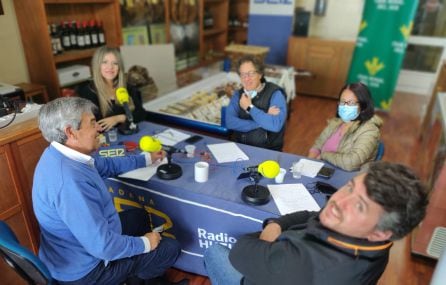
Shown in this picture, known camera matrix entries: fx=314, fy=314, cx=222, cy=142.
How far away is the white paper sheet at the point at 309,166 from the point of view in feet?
6.20

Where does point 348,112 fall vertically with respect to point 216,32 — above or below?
below

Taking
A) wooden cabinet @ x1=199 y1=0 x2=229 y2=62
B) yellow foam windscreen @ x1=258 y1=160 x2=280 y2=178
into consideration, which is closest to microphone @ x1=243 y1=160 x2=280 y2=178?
yellow foam windscreen @ x1=258 y1=160 x2=280 y2=178

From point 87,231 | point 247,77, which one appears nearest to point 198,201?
point 87,231

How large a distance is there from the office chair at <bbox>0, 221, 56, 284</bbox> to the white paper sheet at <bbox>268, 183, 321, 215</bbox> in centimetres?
107

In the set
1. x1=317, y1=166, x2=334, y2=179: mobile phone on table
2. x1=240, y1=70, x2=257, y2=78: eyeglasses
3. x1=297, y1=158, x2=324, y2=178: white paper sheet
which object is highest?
x1=240, y1=70, x2=257, y2=78: eyeglasses

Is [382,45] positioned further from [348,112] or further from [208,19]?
[348,112]

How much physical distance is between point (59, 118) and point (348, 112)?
5.57 feet

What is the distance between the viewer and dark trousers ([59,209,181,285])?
1.44m

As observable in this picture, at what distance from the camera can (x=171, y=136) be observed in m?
2.32

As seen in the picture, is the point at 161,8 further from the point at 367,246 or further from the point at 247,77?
the point at 367,246

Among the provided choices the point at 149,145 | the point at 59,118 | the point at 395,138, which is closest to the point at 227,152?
the point at 149,145

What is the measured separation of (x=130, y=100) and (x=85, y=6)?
1.46 m

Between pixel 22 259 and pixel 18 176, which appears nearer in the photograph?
pixel 22 259

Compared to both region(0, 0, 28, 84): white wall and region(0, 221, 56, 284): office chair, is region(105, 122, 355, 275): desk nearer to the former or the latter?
region(0, 221, 56, 284): office chair
